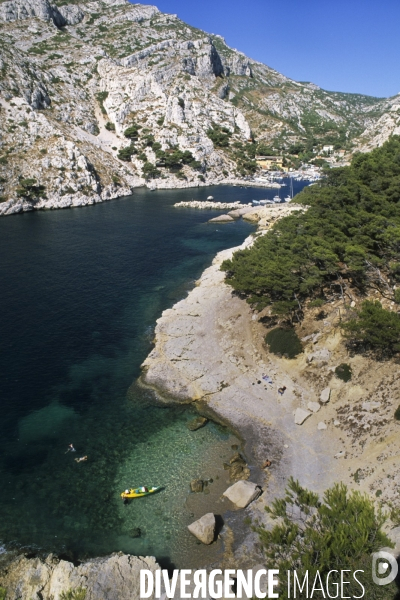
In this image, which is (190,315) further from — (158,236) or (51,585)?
(158,236)

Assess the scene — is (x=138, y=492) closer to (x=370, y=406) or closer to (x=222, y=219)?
(x=370, y=406)

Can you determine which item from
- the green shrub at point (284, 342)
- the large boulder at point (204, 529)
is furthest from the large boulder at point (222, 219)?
the large boulder at point (204, 529)

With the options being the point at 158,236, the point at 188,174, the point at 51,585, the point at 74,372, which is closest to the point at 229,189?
the point at 188,174

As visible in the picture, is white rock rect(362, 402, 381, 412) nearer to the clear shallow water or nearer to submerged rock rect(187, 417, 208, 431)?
the clear shallow water

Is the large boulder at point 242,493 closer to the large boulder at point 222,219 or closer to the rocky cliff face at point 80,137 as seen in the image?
the large boulder at point 222,219

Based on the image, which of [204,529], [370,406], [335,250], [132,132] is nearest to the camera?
[204,529]

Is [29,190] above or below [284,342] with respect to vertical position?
above

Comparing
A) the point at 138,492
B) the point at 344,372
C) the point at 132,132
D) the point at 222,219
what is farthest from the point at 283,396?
the point at 132,132
